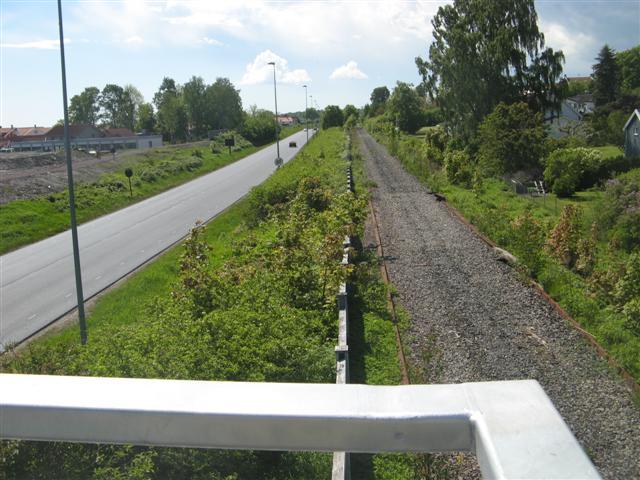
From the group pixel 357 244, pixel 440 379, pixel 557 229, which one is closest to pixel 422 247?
pixel 357 244

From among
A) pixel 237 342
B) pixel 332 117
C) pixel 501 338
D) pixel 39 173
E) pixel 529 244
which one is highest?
pixel 332 117

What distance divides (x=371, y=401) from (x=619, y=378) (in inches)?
354

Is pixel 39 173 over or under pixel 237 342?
over

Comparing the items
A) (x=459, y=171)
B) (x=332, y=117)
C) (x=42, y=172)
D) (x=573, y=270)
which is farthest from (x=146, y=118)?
(x=573, y=270)

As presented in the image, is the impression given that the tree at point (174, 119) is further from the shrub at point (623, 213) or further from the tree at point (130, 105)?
the shrub at point (623, 213)

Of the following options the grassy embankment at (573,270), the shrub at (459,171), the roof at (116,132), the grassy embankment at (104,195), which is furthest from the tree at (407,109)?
the grassy embankment at (573,270)

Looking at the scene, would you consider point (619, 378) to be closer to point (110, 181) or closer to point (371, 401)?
point (371, 401)

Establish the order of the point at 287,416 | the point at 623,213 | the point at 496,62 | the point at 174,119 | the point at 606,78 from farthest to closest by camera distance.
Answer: the point at 174,119 < the point at 606,78 < the point at 496,62 < the point at 623,213 < the point at 287,416

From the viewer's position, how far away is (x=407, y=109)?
89.3 m

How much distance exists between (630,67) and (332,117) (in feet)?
188

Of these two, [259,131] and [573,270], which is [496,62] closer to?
[573,270]

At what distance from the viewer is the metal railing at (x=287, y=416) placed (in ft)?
4.61

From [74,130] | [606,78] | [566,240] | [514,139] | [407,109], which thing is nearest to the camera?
[566,240]

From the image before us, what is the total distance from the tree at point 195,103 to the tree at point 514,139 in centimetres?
9318
